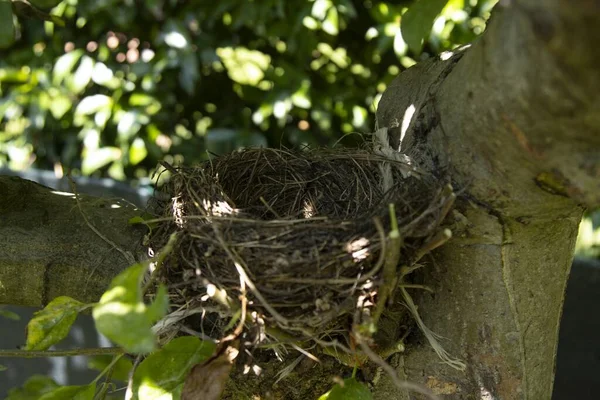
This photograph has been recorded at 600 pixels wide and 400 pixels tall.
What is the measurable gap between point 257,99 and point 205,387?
4.68 feet

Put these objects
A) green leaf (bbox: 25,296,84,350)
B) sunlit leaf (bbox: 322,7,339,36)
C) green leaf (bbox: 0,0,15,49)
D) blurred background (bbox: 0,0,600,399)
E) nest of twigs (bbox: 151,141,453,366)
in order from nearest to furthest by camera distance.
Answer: nest of twigs (bbox: 151,141,453,366) → green leaf (bbox: 25,296,84,350) → green leaf (bbox: 0,0,15,49) → sunlit leaf (bbox: 322,7,339,36) → blurred background (bbox: 0,0,600,399)

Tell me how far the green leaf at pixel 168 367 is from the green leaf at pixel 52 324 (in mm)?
149

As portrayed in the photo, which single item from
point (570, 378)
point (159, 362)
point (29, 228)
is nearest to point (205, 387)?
point (159, 362)

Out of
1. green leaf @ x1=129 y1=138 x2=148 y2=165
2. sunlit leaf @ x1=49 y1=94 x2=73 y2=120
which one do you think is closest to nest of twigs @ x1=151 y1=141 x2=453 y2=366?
green leaf @ x1=129 y1=138 x2=148 y2=165

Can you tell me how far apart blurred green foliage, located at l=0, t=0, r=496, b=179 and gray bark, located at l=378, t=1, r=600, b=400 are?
1.03 meters

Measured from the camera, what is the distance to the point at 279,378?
101 centimetres

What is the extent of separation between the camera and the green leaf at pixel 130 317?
69cm

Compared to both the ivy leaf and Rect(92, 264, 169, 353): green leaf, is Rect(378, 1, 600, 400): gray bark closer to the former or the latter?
Rect(92, 264, 169, 353): green leaf

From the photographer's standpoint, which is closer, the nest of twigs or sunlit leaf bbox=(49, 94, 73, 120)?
the nest of twigs

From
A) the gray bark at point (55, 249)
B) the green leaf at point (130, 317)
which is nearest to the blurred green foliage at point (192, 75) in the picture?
the gray bark at point (55, 249)

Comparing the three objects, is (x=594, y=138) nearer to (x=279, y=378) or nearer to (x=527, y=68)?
(x=527, y=68)

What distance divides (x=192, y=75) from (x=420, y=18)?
1118mm

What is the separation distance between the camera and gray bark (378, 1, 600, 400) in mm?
721

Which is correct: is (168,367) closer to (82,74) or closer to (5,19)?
(5,19)
